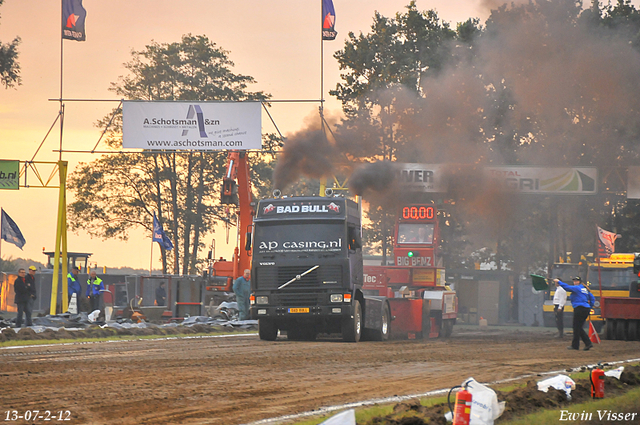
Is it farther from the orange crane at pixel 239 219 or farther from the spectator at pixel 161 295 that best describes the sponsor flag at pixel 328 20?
the spectator at pixel 161 295

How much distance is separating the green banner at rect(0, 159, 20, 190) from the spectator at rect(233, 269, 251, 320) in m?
10.8

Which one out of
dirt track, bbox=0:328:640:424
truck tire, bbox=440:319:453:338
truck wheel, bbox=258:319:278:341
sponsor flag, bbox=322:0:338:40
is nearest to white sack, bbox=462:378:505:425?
dirt track, bbox=0:328:640:424

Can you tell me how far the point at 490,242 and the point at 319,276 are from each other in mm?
35102

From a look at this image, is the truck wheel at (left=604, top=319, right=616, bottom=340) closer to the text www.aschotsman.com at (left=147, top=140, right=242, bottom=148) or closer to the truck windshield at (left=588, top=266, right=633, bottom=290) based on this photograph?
the truck windshield at (left=588, top=266, right=633, bottom=290)

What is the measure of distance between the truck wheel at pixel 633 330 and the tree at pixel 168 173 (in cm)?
3293

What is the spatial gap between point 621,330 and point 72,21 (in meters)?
22.0

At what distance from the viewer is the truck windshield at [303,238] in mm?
19828

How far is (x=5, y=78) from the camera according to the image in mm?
35812

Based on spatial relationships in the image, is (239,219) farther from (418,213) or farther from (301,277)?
(301,277)

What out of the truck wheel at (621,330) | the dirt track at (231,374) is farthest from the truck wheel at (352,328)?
the truck wheel at (621,330)

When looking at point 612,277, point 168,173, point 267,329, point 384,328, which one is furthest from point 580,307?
point 168,173

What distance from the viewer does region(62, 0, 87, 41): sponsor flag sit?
3192 centimetres

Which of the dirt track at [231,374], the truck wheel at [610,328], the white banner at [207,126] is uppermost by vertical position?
the white banner at [207,126]

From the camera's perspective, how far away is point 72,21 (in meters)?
32.0
